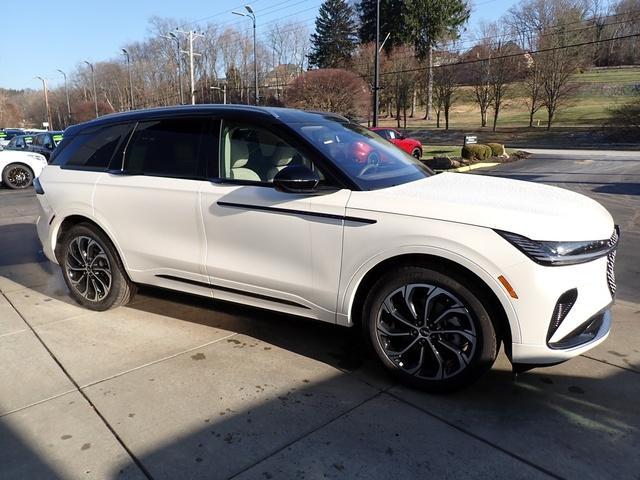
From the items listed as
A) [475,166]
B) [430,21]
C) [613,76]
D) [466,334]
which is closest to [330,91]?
[475,166]

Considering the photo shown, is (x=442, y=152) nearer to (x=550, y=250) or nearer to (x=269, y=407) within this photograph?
(x=550, y=250)

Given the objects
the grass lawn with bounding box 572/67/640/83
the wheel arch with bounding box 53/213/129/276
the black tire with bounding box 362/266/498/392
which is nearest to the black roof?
the wheel arch with bounding box 53/213/129/276

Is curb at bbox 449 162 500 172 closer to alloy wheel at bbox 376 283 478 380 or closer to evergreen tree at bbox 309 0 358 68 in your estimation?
alloy wheel at bbox 376 283 478 380

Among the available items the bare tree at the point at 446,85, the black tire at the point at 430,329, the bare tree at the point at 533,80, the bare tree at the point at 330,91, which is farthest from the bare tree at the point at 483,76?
the black tire at the point at 430,329

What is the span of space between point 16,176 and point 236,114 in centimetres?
1366

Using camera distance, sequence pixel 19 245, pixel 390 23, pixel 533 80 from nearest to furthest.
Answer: pixel 19 245, pixel 533 80, pixel 390 23

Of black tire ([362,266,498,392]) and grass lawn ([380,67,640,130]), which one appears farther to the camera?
grass lawn ([380,67,640,130])

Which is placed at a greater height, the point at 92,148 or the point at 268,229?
the point at 92,148

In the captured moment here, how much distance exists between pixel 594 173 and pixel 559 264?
51.3 feet

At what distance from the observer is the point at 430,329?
3010 millimetres

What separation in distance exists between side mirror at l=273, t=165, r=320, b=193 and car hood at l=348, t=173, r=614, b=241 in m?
0.27

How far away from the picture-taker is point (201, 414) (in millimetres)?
2900

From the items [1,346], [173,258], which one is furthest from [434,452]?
[1,346]

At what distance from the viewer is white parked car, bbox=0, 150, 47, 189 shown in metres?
14.5
